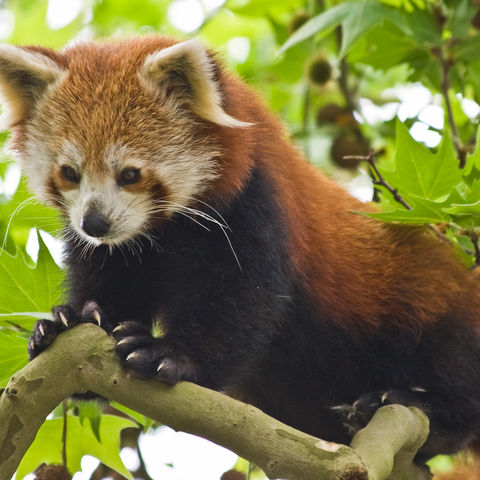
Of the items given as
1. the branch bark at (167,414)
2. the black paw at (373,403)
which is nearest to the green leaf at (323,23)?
the black paw at (373,403)

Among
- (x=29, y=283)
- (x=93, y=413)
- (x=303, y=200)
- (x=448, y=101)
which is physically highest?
(x=448, y=101)

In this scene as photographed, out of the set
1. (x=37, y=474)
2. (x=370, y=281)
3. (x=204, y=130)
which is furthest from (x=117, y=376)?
(x=370, y=281)

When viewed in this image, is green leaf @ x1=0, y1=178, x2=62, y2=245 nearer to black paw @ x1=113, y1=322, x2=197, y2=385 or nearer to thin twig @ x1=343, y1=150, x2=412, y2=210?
black paw @ x1=113, y1=322, x2=197, y2=385

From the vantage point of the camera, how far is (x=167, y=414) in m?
3.03

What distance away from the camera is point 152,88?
3.83 metres

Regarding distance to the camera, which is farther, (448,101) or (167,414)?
(448,101)

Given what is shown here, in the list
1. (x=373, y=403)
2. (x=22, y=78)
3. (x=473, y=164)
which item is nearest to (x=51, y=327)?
(x=22, y=78)

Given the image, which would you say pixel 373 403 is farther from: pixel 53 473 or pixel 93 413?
pixel 53 473

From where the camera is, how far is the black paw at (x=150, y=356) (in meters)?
3.15

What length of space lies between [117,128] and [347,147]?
8.99 feet

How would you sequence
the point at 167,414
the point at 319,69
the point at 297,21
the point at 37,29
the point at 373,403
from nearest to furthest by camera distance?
1. the point at 167,414
2. the point at 373,403
3. the point at 297,21
4. the point at 319,69
5. the point at 37,29

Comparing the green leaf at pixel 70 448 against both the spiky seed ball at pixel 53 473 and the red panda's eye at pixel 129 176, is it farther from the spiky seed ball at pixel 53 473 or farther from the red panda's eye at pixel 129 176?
the red panda's eye at pixel 129 176

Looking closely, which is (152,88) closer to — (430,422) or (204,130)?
(204,130)

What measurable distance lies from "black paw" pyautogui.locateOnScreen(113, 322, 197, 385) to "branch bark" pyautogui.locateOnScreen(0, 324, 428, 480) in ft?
0.11
